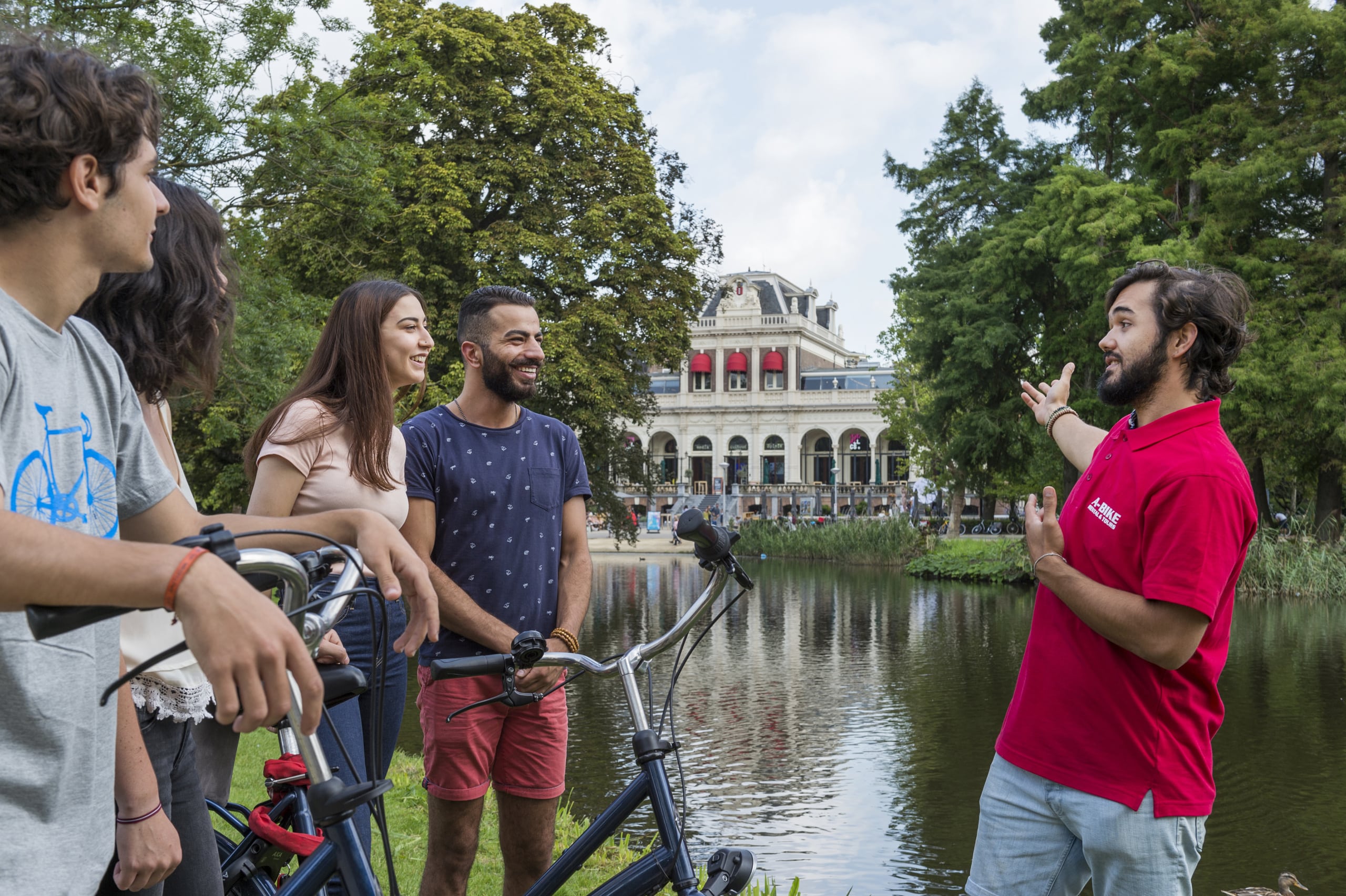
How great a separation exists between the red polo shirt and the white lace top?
1802 mm

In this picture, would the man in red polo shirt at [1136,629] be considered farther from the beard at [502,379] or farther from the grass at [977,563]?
the grass at [977,563]

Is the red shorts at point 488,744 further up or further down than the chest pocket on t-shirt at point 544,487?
further down

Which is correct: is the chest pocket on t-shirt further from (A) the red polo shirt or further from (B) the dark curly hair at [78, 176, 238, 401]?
(A) the red polo shirt

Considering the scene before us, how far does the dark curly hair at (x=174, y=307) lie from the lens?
2061mm

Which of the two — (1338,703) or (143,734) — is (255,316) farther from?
(1338,703)

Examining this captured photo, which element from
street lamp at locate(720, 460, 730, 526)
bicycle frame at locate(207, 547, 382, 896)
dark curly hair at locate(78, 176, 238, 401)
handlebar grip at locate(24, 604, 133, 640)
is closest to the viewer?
handlebar grip at locate(24, 604, 133, 640)

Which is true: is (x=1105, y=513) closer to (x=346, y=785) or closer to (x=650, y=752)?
(x=650, y=752)

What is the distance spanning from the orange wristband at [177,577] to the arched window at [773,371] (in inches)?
2592

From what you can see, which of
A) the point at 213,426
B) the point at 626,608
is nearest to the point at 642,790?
the point at 213,426

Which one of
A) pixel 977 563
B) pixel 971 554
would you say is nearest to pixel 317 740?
pixel 977 563

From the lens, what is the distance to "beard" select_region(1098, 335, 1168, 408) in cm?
263

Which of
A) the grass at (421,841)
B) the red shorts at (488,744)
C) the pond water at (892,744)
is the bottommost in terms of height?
the pond water at (892,744)

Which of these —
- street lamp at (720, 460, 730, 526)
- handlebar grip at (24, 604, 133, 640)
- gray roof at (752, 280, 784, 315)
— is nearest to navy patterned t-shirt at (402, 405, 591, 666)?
handlebar grip at (24, 604, 133, 640)

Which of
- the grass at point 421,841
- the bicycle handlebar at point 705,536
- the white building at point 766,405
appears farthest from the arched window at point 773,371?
the bicycle handlebar at point 705,536
